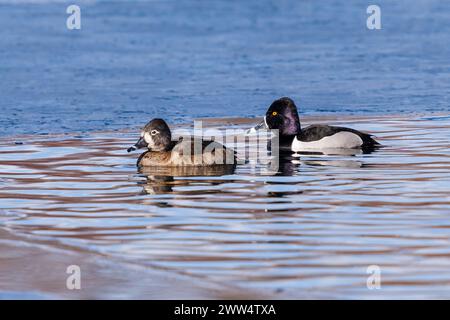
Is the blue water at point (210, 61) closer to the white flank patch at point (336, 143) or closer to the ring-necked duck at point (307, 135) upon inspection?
the ring-necked duck at point (307, 135)

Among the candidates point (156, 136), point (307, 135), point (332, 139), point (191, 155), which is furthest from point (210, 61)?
point (191, 155)

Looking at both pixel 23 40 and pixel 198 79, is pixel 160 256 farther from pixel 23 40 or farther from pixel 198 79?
pixel 23 40

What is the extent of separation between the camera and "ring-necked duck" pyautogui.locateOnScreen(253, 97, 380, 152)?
1344 centimetres

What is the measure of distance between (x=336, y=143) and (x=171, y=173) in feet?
8.33

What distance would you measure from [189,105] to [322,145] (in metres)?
4.41

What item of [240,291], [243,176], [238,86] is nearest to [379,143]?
[243,176]

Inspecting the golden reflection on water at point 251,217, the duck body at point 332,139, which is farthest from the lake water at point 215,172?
the duck body at point 332,139

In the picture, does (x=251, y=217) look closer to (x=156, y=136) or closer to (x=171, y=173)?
(x=171, y=173)

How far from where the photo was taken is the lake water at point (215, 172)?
24.2 feet

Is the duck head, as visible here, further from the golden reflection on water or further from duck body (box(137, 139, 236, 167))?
the golden reflection on water

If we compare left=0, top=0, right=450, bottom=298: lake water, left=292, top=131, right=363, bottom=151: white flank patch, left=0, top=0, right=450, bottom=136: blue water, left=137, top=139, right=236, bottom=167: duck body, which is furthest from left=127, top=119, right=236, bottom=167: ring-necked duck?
left=0, top=0, right=450, bottom=136: blue water

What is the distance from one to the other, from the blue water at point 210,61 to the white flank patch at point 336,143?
3.18 meters

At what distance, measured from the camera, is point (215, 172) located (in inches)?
465
